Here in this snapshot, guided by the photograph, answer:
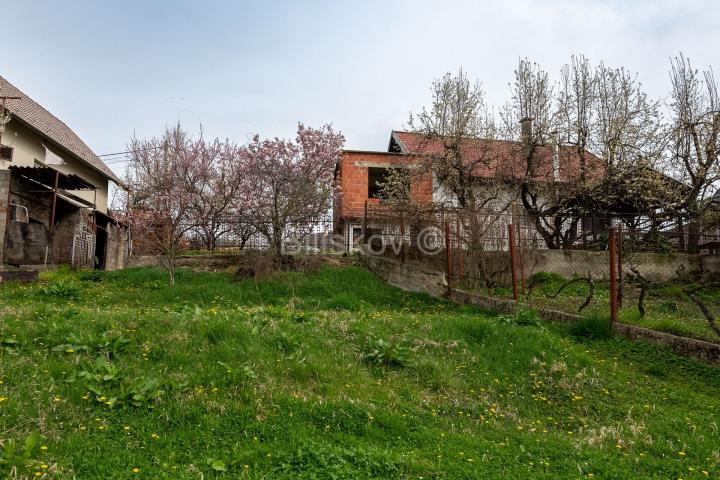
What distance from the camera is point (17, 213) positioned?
14.5 metres

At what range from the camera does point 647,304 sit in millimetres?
9766

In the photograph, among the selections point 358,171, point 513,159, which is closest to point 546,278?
point 513,159

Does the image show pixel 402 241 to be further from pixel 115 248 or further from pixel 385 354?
pixel 115 248

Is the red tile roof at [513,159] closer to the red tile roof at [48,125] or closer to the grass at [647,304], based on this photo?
the grass at [647,304]

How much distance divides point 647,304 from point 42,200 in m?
18.0

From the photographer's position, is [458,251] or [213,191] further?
[213,191]

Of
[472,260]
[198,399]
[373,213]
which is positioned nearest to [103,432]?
[198,399]

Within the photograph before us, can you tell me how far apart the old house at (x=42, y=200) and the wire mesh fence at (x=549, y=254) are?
9603 millimetres

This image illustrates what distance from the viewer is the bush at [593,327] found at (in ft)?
21.8

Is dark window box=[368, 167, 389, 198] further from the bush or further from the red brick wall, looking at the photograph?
the bush

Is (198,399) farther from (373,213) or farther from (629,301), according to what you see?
(373,213)

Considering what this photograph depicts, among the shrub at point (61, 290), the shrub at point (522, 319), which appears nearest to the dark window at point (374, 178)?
the shrub at point (61, 290)

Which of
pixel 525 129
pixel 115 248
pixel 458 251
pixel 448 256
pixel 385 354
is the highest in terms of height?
pixel 525 129

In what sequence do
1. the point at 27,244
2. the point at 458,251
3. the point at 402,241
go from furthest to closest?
the point at 27,244, the point at 402,241, the point at 458,251
